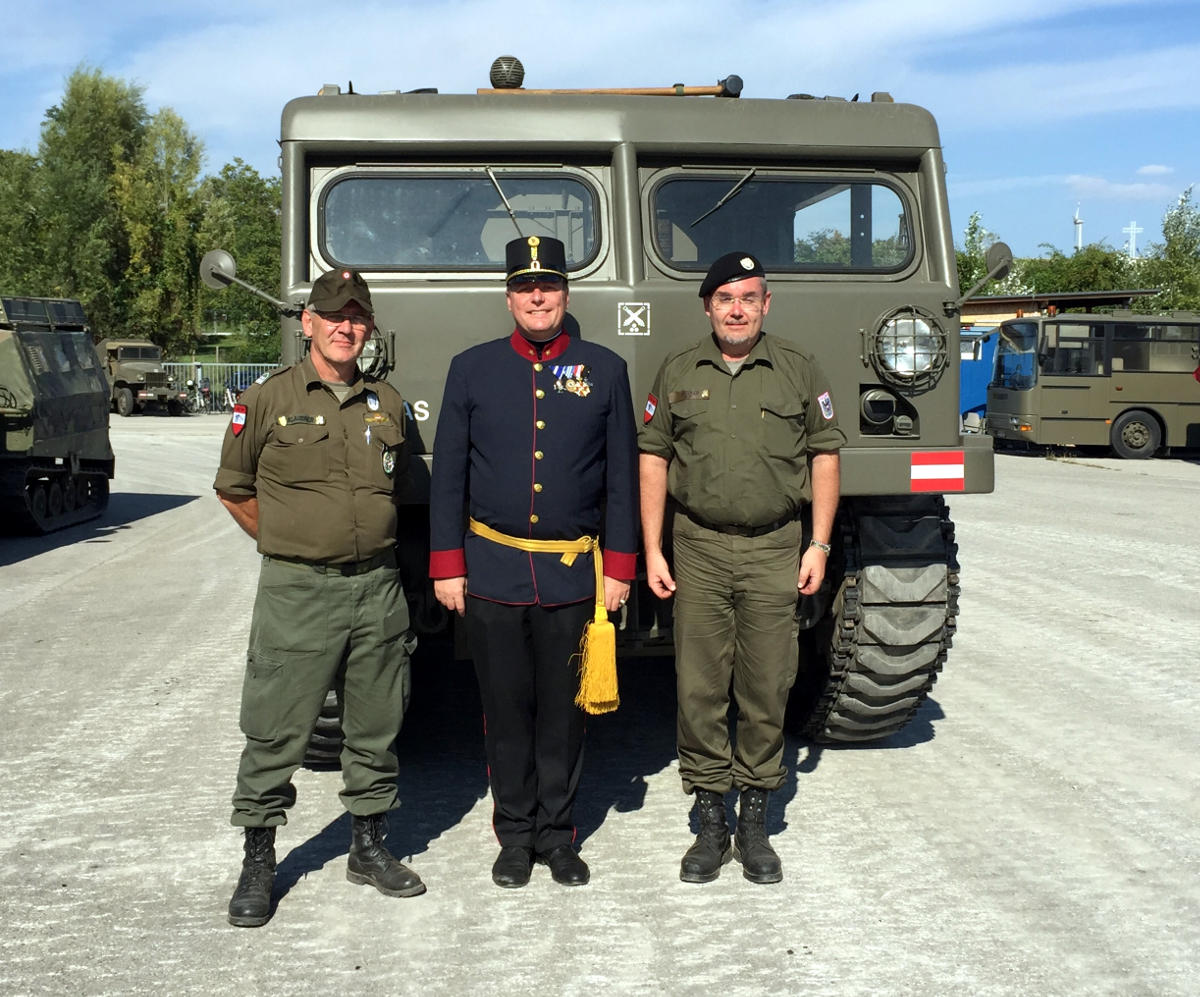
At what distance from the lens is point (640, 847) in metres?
4.82

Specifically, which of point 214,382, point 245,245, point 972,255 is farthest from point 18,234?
point 972,255

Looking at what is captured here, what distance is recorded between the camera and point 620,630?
203 inches

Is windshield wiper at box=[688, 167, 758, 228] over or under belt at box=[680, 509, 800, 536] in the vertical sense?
over

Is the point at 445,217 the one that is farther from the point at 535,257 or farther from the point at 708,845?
the point at 708,845

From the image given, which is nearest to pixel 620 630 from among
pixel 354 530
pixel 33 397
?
pixel 354 530

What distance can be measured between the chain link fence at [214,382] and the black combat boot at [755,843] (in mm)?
40852

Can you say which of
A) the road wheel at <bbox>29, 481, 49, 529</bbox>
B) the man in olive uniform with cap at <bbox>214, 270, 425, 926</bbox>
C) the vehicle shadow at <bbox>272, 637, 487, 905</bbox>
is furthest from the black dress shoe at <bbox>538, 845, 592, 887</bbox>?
the road wheel at <bbox>29, 481, 49, 529</bbox>

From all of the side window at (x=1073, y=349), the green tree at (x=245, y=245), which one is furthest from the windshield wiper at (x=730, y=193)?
the green tree at (x=245, y=245)

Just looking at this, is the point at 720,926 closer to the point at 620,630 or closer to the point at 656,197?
the point at 620,630

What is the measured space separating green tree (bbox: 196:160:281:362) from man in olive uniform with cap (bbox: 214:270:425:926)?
2433cm

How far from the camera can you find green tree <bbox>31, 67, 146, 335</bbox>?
161ft

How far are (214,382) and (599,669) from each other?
42485mm

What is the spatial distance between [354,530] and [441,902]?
3.90 ft

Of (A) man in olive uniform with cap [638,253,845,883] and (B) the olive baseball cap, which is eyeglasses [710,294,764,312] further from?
(B) the olive baseball cap
